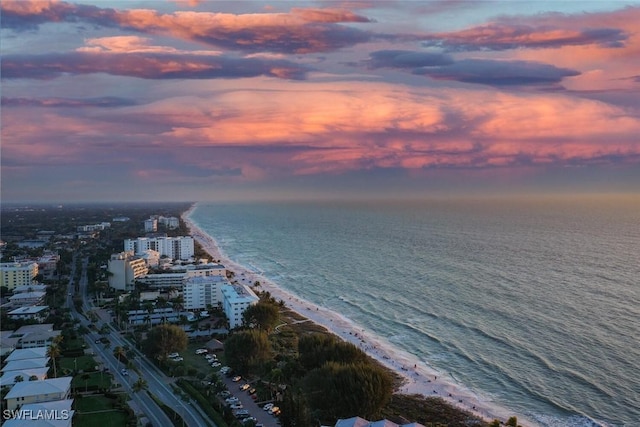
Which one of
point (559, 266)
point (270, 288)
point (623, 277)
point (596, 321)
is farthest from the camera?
point (559, 266)

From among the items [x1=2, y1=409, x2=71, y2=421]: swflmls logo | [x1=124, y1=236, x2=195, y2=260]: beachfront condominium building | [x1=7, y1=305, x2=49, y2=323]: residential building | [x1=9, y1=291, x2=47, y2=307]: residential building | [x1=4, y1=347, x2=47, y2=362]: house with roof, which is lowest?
[x1=124, y1=236, x2=195, y2=260]: beachfront condominium building

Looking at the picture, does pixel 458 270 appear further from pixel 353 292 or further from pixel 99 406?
pixel 99 406

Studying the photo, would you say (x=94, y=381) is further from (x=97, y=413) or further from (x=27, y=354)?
(x=27, y=354)

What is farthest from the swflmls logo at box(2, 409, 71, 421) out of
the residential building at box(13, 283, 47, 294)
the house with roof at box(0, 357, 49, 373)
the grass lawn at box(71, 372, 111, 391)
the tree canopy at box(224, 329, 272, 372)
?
the residential building at box(13, 283, 47, 294)

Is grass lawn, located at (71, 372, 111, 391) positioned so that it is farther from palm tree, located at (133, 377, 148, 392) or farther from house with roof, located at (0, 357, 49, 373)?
palm tree, located at (133, 377, 148, 392)

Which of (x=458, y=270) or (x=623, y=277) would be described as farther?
(x=458, y=270)

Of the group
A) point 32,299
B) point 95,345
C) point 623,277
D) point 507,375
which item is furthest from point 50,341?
point 623,277

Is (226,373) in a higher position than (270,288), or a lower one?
higher

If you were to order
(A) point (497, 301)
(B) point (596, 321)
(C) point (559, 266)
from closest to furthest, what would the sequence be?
(B) point (596, 321) < (A) point (497, 301) < (C) point (559, 266)
